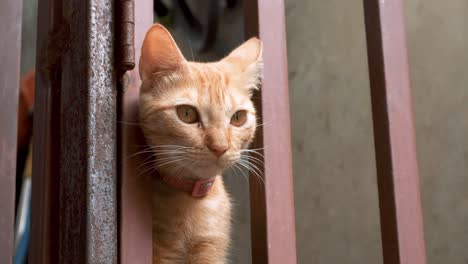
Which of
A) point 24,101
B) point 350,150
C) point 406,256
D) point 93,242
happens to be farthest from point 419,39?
point 93,242

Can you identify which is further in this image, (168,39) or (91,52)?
(168,39)

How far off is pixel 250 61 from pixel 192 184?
9.7 inches

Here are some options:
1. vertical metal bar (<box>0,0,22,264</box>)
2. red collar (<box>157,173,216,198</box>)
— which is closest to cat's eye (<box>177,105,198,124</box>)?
red collar (<box>157,173,216,198</box>)

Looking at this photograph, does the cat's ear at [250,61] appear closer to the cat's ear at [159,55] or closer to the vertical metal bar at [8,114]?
the cat's ear at [159,55]

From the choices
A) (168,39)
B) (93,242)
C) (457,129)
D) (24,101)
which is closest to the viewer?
(93,242)

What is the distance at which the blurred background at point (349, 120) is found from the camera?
1.77 m

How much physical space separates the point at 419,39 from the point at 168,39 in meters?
1.32

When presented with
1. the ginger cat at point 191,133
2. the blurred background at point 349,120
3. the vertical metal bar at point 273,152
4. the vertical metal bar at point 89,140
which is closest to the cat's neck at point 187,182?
the ginger cat at point 191,133

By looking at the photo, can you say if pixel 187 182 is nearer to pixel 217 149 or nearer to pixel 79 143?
pixel 217 149

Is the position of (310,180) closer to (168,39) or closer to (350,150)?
(350,150)

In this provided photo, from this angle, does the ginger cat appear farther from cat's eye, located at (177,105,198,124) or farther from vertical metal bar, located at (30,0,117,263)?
vertical metal bar, located at (30,0,117,263)

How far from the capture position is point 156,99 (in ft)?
2.68

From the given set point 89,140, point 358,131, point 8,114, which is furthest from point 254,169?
point 358,131

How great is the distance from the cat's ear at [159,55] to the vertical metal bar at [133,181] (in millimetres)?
15
